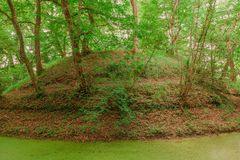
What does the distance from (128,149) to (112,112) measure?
7.03 feet

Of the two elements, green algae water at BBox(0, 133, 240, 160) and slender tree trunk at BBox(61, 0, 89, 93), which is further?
slender tree trunk at BBox(61, 0, 89, 93)

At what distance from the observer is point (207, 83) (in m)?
9.79

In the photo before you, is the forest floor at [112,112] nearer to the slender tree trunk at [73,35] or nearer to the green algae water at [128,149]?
the green algae water at [128,149]

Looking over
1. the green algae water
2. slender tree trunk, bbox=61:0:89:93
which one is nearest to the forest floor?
the green algae water

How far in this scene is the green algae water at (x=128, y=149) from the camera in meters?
5.29

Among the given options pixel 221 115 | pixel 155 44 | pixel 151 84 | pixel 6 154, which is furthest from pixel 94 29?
pixel 221 115

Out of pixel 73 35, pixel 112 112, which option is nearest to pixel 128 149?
pixel 112 112

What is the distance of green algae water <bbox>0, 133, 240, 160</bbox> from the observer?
17.4ft

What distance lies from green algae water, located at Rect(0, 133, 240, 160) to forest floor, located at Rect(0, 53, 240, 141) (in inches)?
20.7

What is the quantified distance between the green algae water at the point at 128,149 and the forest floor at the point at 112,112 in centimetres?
52

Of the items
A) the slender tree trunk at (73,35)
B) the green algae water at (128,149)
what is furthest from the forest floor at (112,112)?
the slender tree trunk at (73,35)

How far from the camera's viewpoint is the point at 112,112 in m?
7.91

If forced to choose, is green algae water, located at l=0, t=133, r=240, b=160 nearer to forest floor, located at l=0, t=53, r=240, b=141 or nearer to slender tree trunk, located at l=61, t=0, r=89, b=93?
forest floor, located at l=0, t=53, r=240, b=141

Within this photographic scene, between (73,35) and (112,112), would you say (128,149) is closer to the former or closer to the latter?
(112,112)
